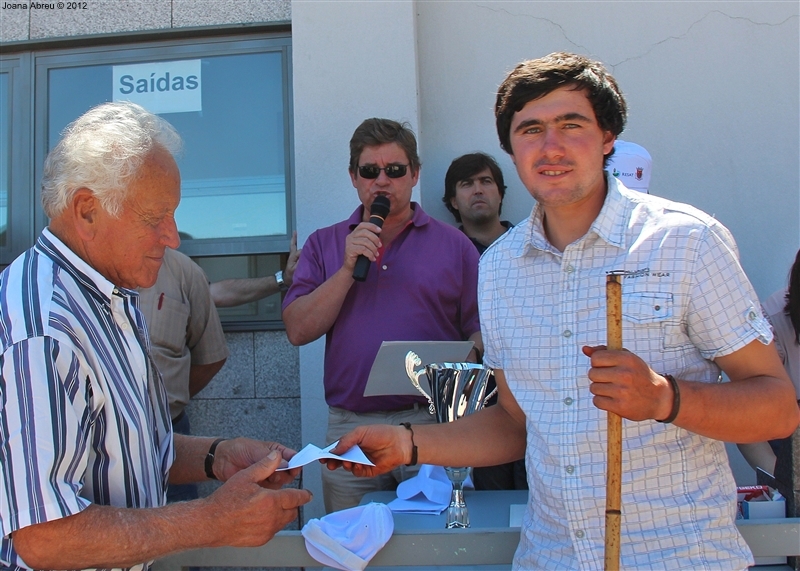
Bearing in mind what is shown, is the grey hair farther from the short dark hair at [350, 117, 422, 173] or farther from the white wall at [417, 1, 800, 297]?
the white wall at [417, 1, 800, 297]

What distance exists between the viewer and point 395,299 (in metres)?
3.43

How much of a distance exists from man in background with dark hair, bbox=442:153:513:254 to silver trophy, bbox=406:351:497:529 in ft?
5.34

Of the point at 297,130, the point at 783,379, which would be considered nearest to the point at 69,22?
the point at 297,130

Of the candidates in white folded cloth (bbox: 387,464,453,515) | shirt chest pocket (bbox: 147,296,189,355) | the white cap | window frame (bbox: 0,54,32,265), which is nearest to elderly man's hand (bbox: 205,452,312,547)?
white folded cloth (bbox: 387,464,453,515)

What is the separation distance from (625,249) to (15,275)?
131 cm

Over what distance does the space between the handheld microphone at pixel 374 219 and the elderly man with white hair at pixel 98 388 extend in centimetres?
128

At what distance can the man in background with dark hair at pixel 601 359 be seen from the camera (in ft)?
5.14

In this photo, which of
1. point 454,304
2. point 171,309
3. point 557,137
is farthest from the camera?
point 171,309

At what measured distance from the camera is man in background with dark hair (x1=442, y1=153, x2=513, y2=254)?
4152 mm

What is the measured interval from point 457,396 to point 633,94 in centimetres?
265

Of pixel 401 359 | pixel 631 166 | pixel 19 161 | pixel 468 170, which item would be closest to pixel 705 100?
pixel 631 166

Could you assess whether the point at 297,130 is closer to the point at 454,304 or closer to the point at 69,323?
the point at 454,304

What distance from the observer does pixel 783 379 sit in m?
1.59

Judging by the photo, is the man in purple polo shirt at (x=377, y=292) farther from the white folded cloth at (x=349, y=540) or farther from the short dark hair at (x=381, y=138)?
the white folded cloth at (x=349, y=540)
